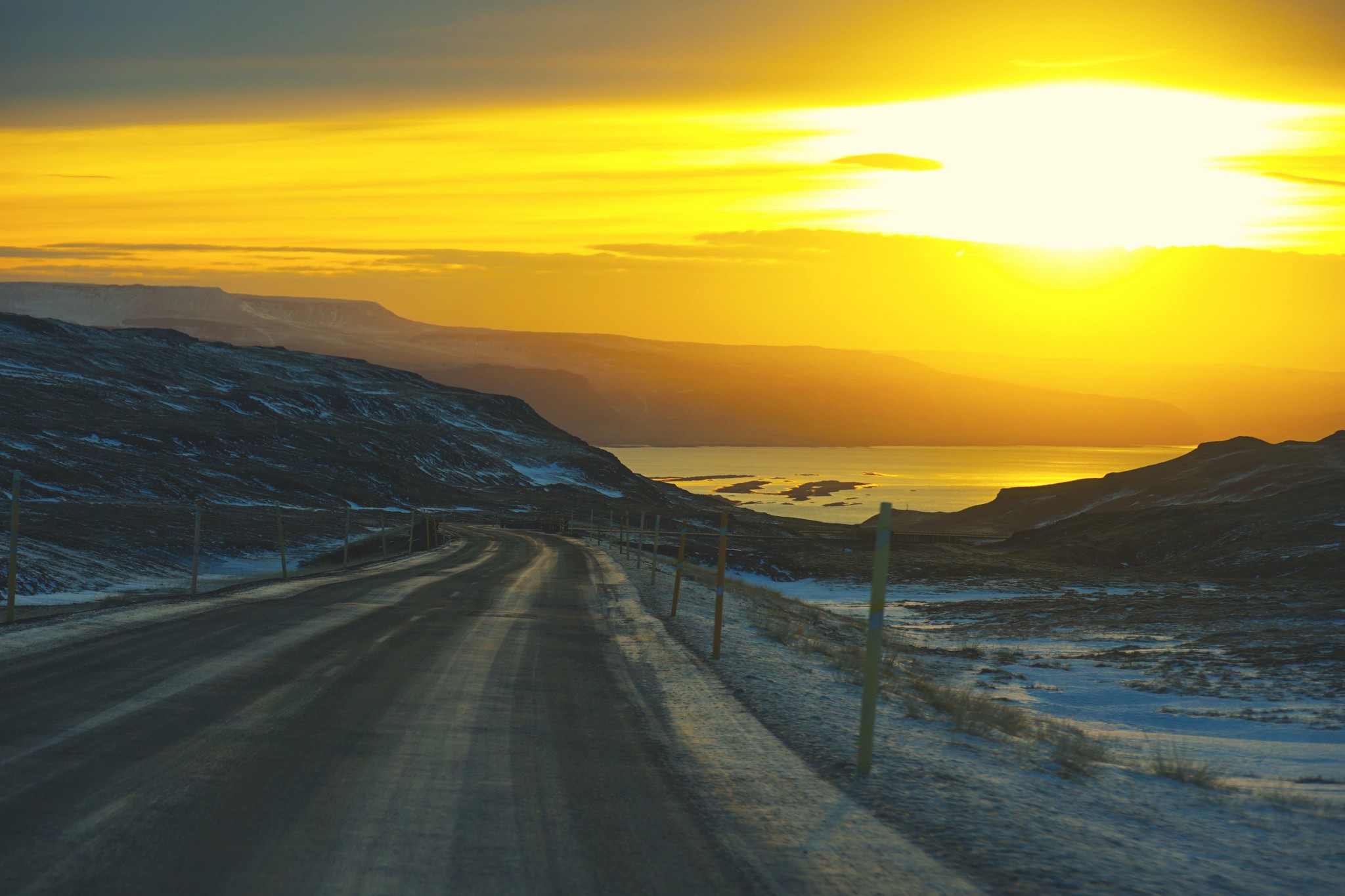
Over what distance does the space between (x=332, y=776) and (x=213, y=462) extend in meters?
110

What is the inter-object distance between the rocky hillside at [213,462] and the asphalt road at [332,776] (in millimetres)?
17681

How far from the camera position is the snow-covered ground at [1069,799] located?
6191mm

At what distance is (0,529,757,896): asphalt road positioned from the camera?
18.1ft

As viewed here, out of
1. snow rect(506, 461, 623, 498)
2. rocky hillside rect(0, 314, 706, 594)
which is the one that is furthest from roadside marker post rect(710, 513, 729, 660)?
snow rect(506, 461, 623, 498)

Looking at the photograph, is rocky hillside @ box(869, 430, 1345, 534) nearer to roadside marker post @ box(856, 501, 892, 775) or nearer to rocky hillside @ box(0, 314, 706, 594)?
rocky hillside @ box(0, 314, 706, 594)

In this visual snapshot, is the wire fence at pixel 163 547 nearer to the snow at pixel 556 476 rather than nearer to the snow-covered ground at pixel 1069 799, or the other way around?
the snow-covered ground at pixel 1069 799

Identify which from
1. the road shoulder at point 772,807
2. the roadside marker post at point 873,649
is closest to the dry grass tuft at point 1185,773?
the roadside marker post at point 873,649

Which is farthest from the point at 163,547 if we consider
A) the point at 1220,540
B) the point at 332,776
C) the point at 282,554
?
the point at 1220,540

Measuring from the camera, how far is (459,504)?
125 meters

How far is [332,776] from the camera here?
7.34 metres

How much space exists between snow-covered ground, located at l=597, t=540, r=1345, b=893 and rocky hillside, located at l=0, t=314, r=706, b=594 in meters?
21.6

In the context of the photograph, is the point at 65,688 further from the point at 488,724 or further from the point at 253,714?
the point at 488,724

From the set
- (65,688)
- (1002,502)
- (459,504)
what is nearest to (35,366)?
(459,504)

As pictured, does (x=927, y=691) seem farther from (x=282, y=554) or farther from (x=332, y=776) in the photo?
(x=282, y=554)
